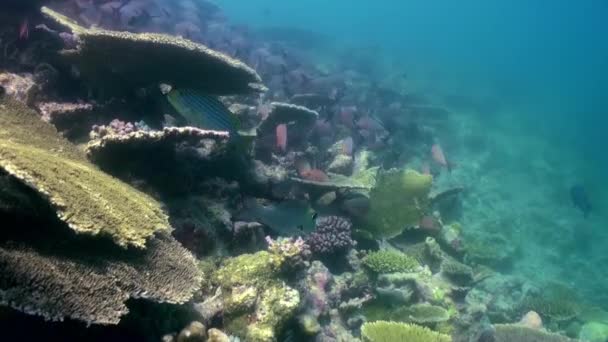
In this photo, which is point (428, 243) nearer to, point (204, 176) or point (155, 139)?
point (204, 176)

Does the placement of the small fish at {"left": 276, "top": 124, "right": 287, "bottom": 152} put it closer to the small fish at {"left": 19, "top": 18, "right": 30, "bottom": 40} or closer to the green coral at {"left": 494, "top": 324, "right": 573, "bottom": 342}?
the small fish at {"left": 19, "top": 18, "right": 30, "bottom": 40}

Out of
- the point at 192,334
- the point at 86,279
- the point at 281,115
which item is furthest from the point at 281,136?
the point at 86,279

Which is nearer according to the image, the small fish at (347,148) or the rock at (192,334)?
the rock at (192,334)

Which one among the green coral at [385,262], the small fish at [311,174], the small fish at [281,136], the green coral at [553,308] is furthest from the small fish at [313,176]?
the green coral at [553,308]

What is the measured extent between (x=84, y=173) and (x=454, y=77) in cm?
3794

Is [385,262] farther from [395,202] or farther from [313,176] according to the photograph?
[313,176]

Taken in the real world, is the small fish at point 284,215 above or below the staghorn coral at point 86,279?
below

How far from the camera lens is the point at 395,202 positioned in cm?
701

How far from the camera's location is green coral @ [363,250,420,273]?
5.78 meters

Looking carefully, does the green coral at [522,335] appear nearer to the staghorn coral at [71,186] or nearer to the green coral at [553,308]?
the green coral at [553,308]

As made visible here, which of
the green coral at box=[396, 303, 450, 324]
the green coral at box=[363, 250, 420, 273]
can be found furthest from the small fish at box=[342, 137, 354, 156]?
the green coral at box=[396, 303, 450, 324]

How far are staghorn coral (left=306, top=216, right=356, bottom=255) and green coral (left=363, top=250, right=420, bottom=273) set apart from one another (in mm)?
366

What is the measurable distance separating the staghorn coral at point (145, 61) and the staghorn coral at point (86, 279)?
196cm

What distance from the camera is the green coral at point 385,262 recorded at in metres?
5.78
